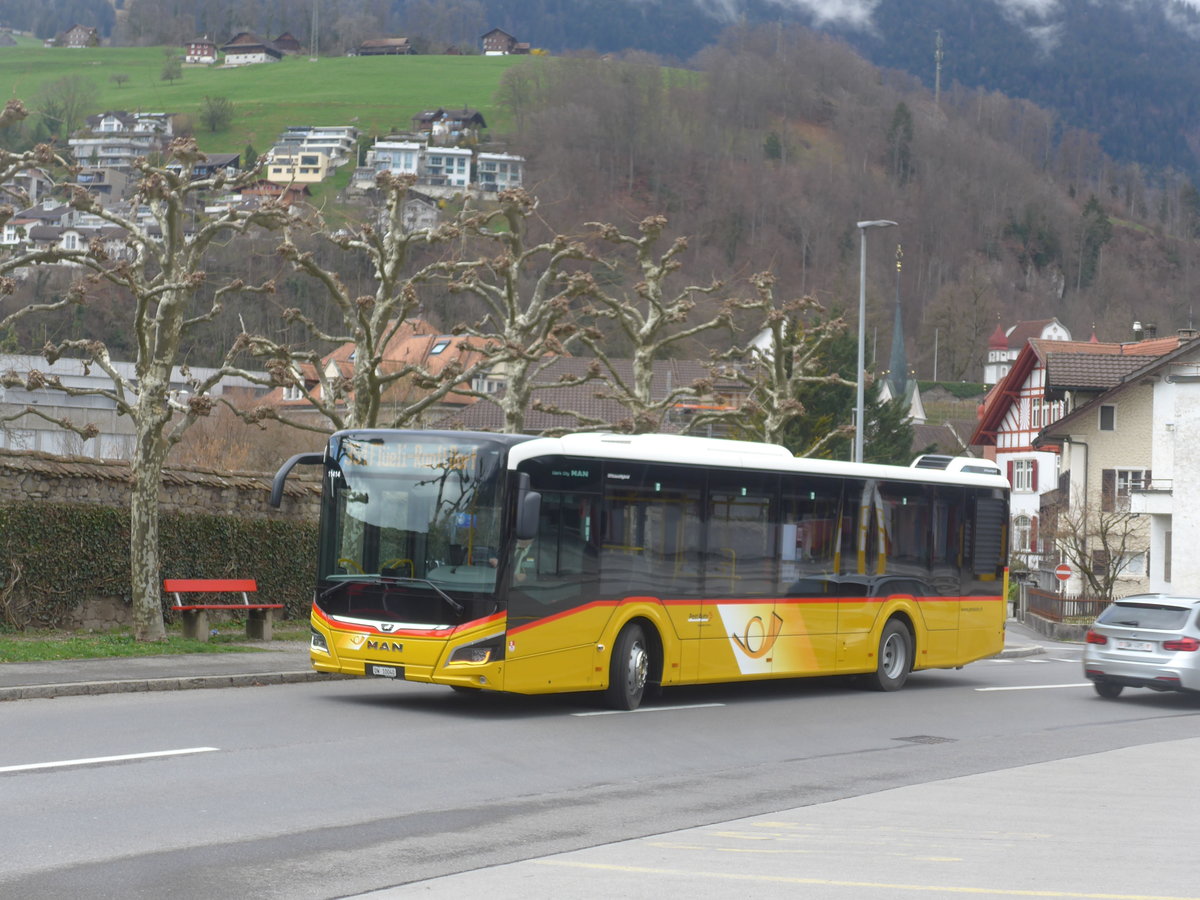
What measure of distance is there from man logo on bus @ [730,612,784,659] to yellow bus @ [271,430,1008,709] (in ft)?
0.10

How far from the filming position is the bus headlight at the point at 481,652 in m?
15.5

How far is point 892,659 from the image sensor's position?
70.1 feet

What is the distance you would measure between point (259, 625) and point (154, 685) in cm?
572

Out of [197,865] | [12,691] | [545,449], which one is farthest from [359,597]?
[197,865]

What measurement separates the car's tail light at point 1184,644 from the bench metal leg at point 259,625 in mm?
12371

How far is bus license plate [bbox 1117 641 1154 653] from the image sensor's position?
69.7 ft

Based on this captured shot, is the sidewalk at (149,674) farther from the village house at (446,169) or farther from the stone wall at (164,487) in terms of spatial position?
the village house at (446,169)

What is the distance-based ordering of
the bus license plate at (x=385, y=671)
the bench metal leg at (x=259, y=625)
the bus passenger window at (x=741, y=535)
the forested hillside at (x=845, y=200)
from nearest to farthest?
the bus license plate at (x=385, y=671) → the bus passenger window at (x=741, y=535) → the bench metal leg at (x=259, y=625) → the forested hillside at (x=845, y=200)

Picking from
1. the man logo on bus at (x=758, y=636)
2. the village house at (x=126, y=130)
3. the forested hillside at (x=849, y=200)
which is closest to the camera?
the man logo on bus at (x=758, y=636)

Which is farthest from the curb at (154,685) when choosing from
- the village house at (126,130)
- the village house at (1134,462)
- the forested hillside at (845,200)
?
the village house at (126,130)

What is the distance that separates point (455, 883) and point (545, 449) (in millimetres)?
8261

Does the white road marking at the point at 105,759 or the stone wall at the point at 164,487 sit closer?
the white road marking at the point at 105,759

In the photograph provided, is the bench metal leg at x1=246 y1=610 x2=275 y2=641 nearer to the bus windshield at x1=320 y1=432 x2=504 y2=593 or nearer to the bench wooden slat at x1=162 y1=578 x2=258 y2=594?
the bench wooden slat at x1=162 y1=578 x2=258 y2=594

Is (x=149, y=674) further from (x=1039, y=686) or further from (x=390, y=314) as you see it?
(x=1039, y=686)
